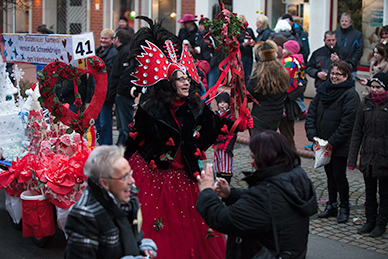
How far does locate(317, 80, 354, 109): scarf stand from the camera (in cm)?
591

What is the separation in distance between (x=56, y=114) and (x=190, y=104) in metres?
1.28

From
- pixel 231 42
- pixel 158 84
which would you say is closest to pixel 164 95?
pixel 158 84

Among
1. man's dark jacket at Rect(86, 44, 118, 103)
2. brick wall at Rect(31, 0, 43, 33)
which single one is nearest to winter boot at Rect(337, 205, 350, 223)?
man's dark jacket at Rect(86, 44, 118, 103)

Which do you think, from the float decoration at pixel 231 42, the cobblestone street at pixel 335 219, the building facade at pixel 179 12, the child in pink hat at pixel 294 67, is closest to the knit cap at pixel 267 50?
the child in pink hat at pixel 294 67

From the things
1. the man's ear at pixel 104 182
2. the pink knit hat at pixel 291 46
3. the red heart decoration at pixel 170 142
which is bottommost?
the red heart decoration at pixel 170 142

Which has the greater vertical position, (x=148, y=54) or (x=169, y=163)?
(x=148, y=54)

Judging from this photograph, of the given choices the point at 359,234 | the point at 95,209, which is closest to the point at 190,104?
the point at 95,209

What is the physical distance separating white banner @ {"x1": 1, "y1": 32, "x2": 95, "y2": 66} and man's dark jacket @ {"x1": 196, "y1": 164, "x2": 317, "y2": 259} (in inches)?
121

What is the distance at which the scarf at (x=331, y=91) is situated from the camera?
A: 591 cm

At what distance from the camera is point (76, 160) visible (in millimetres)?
5051

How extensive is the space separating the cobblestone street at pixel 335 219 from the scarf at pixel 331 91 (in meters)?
1.34

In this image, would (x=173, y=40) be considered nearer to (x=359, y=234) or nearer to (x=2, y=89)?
(x=2, y=89)

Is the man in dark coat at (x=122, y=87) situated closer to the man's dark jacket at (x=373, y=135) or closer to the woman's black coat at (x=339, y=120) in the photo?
the woman's black coat at (x=339, y=120)

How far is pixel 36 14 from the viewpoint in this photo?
2153 centimetres
